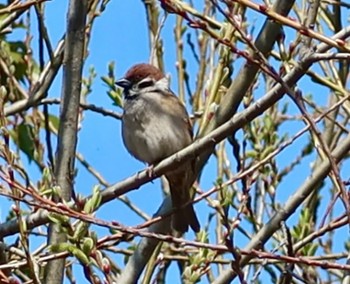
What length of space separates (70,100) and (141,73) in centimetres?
178

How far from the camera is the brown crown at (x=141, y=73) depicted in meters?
4.80

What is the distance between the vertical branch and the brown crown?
5.05 ft

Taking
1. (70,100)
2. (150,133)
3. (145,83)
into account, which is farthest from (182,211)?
(145,83)

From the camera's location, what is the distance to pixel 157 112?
4727 millimetres

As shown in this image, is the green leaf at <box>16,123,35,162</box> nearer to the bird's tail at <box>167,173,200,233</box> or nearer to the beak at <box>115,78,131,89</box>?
the beak at <box>115,78,131,89</box>

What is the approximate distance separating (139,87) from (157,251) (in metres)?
1.73

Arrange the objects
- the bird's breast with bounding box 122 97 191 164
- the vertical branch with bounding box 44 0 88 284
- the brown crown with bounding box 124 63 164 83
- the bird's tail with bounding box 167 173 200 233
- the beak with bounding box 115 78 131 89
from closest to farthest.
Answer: the vertical branch with bounding box 44 0 88 284 < the bird's tail with bounding box 167 173 200 233 < the bird's breast with bounding box 122 97 191 164 < the brown crown with bounding box 124 63 164 83 < the beak with bounding box 115 78 131 89

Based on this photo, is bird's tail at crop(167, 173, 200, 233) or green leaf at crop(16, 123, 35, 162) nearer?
bird's tail at crop(167, 173, 200, 233)

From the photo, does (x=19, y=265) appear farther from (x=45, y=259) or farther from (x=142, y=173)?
(x=142, y=173)

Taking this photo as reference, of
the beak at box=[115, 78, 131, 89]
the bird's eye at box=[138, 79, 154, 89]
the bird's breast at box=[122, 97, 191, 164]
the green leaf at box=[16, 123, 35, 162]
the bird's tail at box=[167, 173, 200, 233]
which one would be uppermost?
the beak at box=[115, 78, 131, 89]

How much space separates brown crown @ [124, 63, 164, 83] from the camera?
4801 mm

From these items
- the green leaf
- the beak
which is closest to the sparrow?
the beak

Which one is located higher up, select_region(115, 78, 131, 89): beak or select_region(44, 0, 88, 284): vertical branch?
select_region(115, 78, 131, 89): beak

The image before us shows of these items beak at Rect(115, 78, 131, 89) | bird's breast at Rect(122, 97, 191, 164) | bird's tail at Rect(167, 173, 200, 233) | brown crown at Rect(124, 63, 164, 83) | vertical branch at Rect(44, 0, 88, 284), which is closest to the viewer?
vertical branch at Rect(44, 0, 88, 284)
